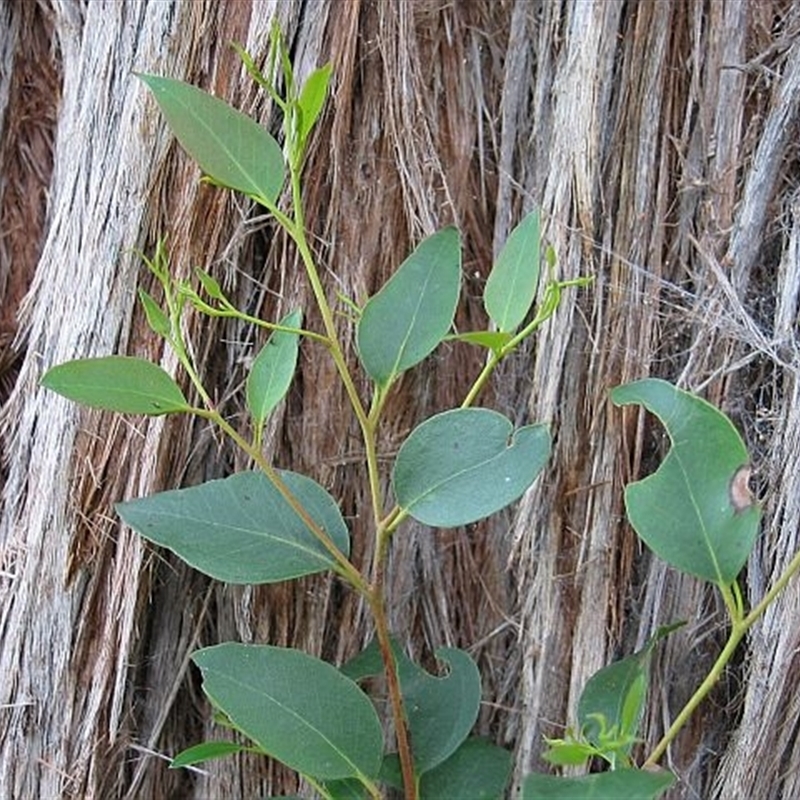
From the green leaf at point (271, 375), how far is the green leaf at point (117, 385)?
5 centimetres

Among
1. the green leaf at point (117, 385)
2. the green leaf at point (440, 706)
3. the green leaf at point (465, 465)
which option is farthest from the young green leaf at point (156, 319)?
the green leaf at point (440, 706)

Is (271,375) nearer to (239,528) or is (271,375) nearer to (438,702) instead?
(239,528)

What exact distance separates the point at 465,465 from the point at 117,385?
0.20 meters

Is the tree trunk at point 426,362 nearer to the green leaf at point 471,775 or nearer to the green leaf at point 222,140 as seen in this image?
the green leaf at point 471,775

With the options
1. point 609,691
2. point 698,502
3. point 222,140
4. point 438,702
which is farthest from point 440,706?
point 222,140

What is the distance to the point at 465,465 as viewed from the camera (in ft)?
2.16

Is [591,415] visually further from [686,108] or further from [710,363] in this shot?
[686,108]

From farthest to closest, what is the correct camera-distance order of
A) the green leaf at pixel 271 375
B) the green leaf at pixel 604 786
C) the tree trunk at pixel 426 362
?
1. the tree trunk at pixel 426 362
2. the green leaf at pixel 271 375
3. the green leaf at pixel 604 786

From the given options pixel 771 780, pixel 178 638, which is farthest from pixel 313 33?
pixel 771 780

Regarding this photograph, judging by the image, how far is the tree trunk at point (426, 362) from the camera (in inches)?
31.4

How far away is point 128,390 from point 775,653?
0.43 meters

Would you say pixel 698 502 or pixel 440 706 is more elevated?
pixel 698 502

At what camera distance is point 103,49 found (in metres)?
0.86

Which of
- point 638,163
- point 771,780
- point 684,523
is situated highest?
point 638,163
